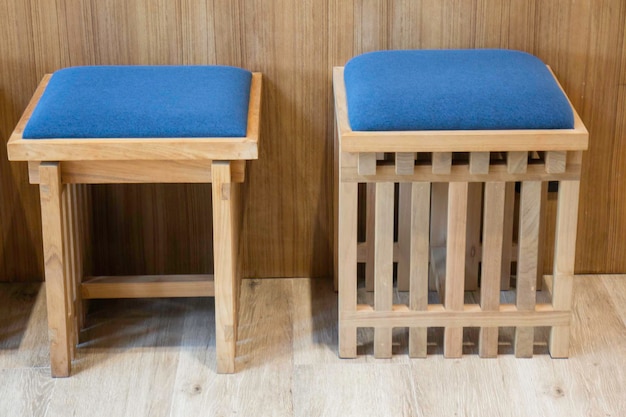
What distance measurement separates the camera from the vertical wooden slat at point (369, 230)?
219 cm

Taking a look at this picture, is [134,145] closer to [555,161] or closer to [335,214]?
[335,214]

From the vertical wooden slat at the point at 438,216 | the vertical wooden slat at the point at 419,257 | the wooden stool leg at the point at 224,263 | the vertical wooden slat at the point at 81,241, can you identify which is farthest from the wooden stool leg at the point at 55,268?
the vertical wooden slat at the point at 438,216

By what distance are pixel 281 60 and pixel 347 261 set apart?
0.47 metres

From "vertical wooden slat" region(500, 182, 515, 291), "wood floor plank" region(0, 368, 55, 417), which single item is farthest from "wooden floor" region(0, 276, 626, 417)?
"vertical wooden slat" region(500, 182, 515, 291)

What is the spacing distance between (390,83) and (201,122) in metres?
0.34

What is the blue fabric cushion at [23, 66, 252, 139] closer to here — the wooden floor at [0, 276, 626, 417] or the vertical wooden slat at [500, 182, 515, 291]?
the wooden floor at [0, 276, 626, 417]

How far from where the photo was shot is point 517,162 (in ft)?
6.14

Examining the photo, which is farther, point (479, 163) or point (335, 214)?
point (335, 214)

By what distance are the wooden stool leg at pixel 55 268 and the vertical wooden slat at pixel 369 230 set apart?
25.1 inches

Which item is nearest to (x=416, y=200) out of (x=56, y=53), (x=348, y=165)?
(x=348, y=165)

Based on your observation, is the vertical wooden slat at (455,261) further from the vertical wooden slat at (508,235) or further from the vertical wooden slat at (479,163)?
the vertical wooden slat at (508,235)

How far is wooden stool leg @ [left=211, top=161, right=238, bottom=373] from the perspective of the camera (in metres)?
1.85

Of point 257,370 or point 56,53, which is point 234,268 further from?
point 56,53

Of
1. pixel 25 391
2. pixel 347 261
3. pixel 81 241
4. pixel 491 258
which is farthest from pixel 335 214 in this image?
pixel 25 391
